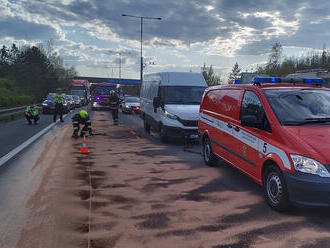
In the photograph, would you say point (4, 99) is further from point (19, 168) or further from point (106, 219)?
point (106, 219)

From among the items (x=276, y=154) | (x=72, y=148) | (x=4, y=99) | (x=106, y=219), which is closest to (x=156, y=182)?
(x=106, y=219)

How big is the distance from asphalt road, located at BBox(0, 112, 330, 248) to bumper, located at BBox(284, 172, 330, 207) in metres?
0.31

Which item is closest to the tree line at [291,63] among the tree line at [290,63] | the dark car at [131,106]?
the tree line at [290,63]

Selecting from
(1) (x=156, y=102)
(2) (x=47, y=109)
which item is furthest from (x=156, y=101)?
(2) (x=47, y=109)

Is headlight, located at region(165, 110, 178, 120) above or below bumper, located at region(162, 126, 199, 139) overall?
above

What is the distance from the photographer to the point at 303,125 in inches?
187

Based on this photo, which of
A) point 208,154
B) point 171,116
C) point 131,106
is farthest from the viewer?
point 131,106

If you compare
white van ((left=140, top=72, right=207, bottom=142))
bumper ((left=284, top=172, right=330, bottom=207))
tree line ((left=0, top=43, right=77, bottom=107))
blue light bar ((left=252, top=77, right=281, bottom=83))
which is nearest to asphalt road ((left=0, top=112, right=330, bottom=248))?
bumper ((left=284, top=172, right=330, bottom=207))

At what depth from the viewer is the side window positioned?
16.6 feet

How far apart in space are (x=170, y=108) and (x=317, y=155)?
22.9 ft

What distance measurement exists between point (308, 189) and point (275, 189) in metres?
0.61

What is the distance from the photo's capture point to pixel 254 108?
5.53 metres

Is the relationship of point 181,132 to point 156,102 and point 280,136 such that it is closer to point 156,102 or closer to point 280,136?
point 156,102

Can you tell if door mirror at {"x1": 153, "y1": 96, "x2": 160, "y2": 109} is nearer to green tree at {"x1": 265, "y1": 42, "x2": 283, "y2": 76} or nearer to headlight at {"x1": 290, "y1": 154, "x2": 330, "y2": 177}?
headlight at {"x1": 290, "y1": 154, "x2": 330, "y2": 177}
